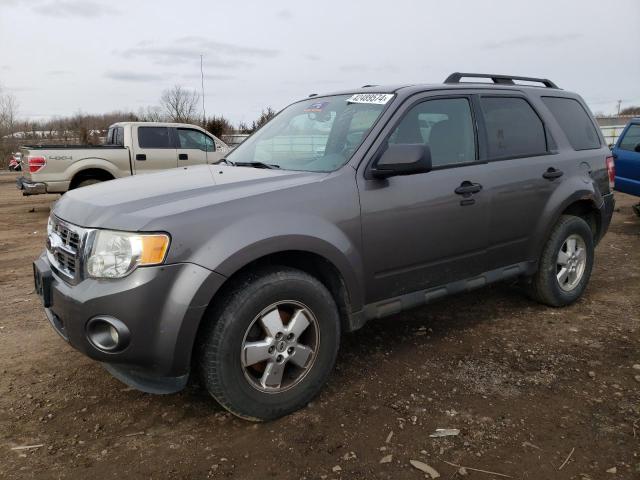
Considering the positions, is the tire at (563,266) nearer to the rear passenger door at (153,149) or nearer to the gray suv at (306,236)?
the gray suv at (306,236)

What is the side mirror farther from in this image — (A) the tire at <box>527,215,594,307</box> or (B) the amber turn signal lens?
(A) the tire at <box>527,215,594,307</box>

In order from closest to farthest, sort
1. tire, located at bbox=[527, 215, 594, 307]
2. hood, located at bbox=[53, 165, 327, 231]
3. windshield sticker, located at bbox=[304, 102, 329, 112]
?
1. hood, located at bbox=[53, 165, 327, 231]
2. windshield sticker, located at bbox=[304, 102, 329, 112]
3. tire, located at bbox=[527, 215, 594, 307]

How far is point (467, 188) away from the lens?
3455 mm

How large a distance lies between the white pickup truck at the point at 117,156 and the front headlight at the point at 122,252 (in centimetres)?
594

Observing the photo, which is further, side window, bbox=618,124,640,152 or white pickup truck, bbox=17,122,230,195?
white pickup truck, bbox=17,122,230,195

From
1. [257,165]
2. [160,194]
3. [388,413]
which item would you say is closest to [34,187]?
[257,165]

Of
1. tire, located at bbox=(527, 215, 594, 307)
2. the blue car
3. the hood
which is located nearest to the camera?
the hood

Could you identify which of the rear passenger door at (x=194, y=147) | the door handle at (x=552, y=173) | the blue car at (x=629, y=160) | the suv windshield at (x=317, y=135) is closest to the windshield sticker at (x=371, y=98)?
the suv windshield at (x=317, y=135)

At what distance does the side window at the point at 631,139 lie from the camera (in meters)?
8.31

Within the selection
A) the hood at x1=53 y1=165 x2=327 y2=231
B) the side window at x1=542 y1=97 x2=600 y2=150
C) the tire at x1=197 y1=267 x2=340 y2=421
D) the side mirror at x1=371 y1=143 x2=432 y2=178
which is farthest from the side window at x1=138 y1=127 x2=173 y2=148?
the tire at x1=197 y1=267 x2=340 y2=421

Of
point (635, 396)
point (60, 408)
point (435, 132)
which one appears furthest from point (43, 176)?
point (635, 396)

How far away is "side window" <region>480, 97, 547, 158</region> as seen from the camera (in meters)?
3.79

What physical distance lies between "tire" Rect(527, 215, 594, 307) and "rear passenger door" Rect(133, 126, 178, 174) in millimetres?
8341

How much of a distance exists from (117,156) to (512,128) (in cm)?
825
